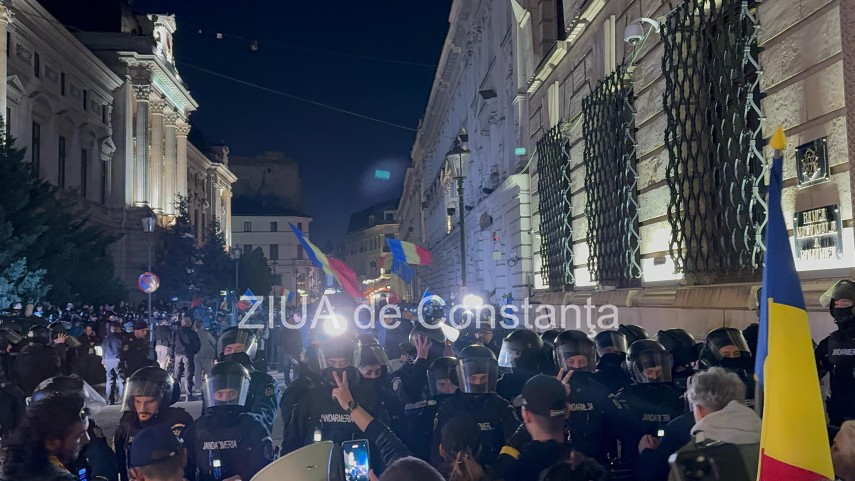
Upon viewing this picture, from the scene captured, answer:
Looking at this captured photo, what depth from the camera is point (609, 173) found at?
1436 centimetres

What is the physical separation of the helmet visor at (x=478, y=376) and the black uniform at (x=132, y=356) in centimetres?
909

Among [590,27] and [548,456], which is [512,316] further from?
[548,456]

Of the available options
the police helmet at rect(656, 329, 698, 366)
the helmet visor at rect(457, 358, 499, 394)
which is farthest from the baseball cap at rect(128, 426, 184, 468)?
the police helmet at rect(656, 329, 698, 366)

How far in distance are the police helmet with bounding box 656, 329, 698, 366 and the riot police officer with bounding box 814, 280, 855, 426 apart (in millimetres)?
1078

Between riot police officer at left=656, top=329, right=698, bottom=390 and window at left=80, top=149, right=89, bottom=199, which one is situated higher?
window at left=80, top=149, right=89, bottom=199

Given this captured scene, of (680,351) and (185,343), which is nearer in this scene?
(680,351)

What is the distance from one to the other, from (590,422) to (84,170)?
151ft

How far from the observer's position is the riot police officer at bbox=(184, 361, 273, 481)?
5.12m

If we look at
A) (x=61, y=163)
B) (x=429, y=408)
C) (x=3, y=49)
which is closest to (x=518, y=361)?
(x=429, y=408)

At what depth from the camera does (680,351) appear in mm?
7297

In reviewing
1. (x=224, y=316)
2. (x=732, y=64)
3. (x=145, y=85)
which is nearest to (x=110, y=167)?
(x=145, y=85)

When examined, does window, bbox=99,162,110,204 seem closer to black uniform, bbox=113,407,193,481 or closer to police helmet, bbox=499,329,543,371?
police helmet, bbox=499,329,543,371

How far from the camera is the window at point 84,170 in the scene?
45263 mm

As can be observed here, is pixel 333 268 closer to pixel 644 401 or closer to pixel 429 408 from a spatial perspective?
pixel 429 408
